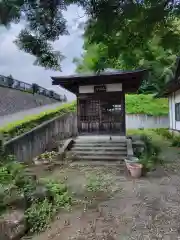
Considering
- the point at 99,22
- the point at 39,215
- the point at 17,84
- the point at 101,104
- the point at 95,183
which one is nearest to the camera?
the point at 99,22

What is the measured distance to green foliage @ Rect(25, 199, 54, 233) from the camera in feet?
13.0

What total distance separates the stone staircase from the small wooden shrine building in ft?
2.65

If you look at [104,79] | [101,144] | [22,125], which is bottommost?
[101,144]

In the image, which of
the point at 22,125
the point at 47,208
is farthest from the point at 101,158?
the point at 47,208

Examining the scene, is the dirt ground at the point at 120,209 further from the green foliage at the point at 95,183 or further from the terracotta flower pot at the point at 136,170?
the terracotta flower pot at the point at 136,170

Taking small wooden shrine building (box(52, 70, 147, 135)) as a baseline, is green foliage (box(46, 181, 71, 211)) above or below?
below

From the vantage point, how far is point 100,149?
30.8 ft

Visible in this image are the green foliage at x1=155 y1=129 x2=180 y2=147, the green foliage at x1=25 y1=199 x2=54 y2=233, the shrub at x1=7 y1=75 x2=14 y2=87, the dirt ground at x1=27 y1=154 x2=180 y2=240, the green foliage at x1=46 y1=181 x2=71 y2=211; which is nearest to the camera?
the dirt ground at x1=27 y1=154 x2=180 y2=240

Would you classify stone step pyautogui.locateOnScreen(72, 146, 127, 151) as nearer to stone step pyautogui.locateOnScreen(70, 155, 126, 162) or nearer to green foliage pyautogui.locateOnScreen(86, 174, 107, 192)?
stone step pyautogui.locateOnScreen(70, 155, 126, 162)

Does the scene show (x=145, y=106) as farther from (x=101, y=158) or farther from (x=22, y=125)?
(x=22, y=125)

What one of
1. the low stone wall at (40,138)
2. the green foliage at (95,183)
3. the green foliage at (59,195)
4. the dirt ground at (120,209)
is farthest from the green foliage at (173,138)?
the green foliage at (59,195)

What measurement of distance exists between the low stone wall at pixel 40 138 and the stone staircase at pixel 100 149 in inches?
44.3

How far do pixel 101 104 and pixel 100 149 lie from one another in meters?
2.74

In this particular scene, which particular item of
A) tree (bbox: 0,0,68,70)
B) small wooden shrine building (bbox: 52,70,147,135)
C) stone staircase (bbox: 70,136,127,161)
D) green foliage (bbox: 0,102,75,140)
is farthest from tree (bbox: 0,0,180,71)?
small wooden shrine building (bbox: 52,70,147,135)
